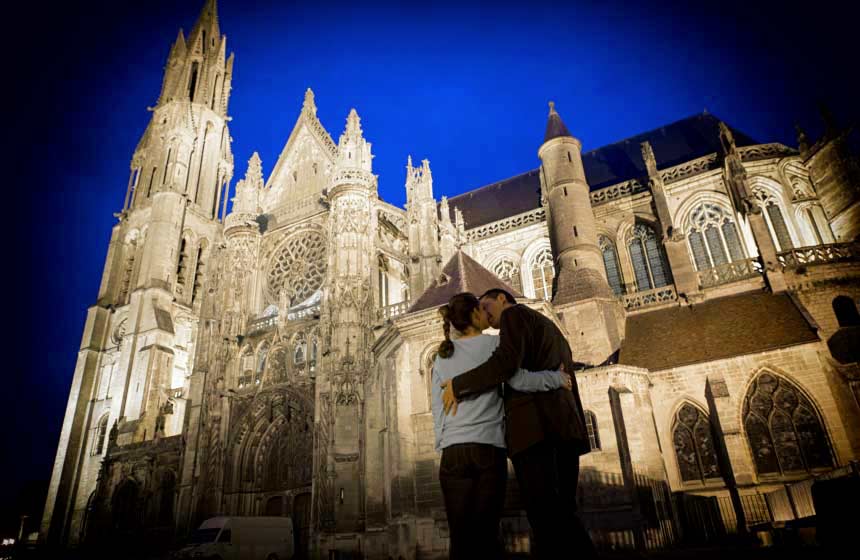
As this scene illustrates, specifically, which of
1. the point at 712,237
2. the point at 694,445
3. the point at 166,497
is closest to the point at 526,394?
the point at 694,445

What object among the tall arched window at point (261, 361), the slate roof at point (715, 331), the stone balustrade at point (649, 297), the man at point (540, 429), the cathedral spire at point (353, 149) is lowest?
the man at point (540, 429)

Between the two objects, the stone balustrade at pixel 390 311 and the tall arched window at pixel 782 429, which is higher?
the stone balustrade at pixel 390 311

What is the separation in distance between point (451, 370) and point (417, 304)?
11.5 meters

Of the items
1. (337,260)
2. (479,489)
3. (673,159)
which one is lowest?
(479,489)

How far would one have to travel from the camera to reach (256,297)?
2172 cm

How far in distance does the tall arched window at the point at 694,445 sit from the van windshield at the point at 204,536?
1203 cm

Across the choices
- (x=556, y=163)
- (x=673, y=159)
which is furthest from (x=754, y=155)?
(x=556, y=163)

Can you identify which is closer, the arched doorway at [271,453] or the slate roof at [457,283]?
the slate roof at [457,283]

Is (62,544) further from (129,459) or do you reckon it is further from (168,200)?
(168,200)

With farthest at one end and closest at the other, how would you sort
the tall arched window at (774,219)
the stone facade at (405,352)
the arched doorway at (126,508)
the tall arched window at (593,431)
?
the arched doorway at (126,508) → the tall arched window at (774,219) → the tall arched window at (593,431) → the stone facade at (405,352)

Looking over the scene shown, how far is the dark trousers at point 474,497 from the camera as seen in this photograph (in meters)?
3.21

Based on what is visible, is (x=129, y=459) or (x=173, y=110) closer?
(x=129, y=459)

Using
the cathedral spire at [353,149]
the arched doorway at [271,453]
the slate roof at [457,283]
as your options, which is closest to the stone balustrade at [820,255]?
the slate roof at [457,283]

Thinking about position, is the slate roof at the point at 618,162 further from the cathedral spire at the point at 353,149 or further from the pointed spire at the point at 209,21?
the pointed spire at the point at 209,21
